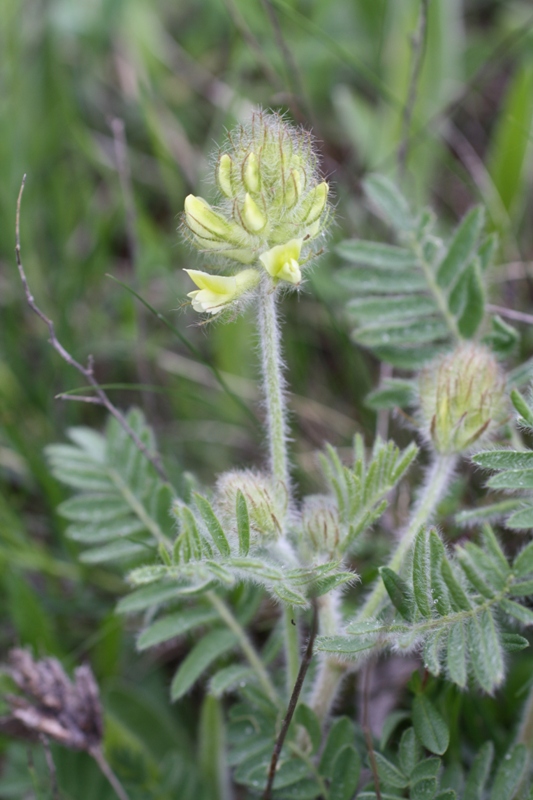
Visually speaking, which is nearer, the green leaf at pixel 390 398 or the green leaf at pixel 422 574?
the green leaf at pixel 422 574

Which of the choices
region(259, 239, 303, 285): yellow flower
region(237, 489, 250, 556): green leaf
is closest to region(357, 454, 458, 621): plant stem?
region(237, 489, 250, 556): green leaf

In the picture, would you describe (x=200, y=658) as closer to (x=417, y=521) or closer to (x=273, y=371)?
(x=417, y=521)

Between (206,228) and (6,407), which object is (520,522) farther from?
(6,407)

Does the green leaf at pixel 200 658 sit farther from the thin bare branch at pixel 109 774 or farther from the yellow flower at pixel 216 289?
the yellow flower at pixel 216 289

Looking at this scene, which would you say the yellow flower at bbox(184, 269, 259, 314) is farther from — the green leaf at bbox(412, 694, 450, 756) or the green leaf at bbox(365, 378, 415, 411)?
the green leaf at bbox(412, 694, 450, 756)

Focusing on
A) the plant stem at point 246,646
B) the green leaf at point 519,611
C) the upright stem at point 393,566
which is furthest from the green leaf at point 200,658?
the green leaf at point 519,611

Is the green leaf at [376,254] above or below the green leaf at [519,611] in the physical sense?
above
